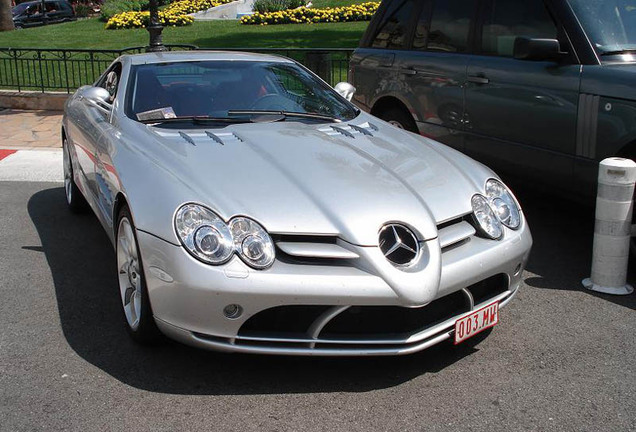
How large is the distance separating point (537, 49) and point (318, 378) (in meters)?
3.11

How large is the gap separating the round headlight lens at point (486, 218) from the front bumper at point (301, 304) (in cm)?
18

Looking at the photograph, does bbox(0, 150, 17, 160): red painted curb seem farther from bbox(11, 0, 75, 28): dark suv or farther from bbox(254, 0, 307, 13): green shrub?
bbox(11, 0, 75, 28): dark suv

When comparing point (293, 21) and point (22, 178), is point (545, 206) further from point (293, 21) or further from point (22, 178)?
point (293, 21)

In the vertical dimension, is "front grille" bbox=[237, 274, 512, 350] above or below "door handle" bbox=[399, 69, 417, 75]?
below

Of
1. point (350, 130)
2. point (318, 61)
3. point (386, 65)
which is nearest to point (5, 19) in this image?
point (318, 61)

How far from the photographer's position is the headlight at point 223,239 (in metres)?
3.55

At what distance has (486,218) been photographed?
414 centimetres

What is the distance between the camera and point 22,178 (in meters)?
8.48

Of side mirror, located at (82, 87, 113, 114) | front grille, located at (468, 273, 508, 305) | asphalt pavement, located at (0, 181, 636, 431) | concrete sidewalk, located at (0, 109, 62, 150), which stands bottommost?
concrete sidewalk, located at (0, 109, 62, 150)

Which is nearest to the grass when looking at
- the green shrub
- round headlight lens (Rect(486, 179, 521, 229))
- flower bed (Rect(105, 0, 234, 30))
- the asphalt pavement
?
flower bed (Rect(105, 0, 234, 30))

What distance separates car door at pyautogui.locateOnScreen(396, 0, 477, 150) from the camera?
6.76 m

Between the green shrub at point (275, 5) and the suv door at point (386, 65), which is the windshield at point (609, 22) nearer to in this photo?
the suv door at point (386, 65)

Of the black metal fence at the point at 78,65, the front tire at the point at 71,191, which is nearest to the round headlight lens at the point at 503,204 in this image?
the front tire at the point at 71,191

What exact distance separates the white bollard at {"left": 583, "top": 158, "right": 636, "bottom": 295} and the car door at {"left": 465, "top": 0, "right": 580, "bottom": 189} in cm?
73
